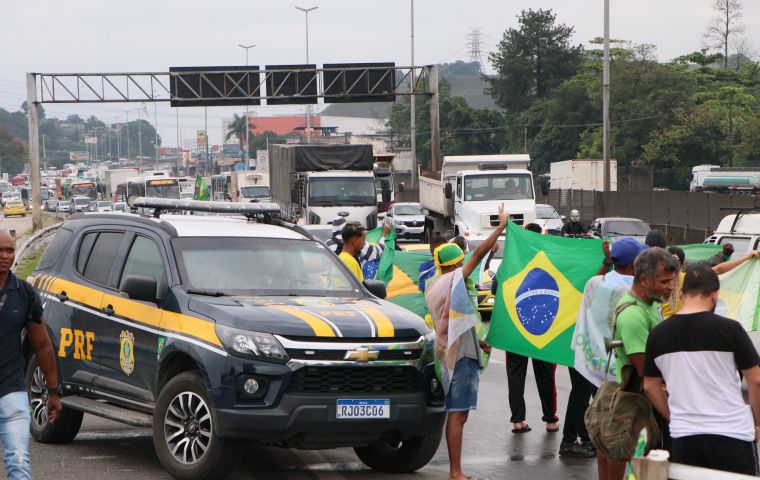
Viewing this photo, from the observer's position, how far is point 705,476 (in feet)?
15.9

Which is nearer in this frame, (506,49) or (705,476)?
(705,476)

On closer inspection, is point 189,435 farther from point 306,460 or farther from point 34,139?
point 34,139

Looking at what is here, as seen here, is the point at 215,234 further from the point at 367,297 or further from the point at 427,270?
the point at 427,270

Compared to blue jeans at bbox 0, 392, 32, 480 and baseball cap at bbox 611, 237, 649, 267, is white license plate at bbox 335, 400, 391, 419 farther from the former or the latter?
blue jeans at bbox 0, 392, 32, 480

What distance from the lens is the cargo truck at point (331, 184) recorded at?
39156 mm

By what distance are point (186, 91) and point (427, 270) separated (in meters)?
40.6

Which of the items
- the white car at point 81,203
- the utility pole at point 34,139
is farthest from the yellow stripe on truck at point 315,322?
the white car at point 81,203

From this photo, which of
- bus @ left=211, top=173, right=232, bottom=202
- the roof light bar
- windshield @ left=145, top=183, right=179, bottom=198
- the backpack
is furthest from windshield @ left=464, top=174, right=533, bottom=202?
bus @ left=211, top=173, right=232, bottom=202

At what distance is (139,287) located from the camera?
892 cm

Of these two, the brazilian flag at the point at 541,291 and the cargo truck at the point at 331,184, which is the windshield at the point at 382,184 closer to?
the cargo truck at the point at 331,184

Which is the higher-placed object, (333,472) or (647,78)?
(647,78)

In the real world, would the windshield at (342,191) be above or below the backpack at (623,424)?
below

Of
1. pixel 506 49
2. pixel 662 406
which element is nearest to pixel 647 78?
pixel 506 49

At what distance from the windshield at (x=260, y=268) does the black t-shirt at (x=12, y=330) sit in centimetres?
217
